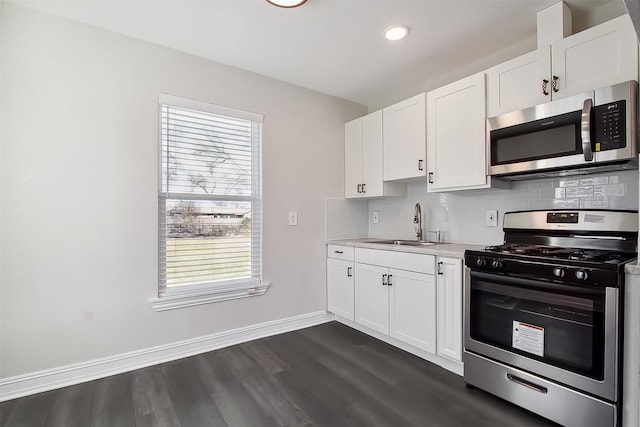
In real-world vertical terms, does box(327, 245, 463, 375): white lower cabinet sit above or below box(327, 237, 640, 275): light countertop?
below

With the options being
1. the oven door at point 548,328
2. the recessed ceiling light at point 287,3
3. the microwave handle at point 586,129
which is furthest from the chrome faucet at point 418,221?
the recessed ceiling light at point 287,3

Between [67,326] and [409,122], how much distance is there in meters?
3.04

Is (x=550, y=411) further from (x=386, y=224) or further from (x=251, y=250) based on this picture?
(x=251, y=250)

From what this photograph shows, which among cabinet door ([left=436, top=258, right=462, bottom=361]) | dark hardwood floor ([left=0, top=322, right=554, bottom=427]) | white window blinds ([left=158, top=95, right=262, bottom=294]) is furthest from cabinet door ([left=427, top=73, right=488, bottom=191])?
white window blinds ([left=158, top=95, right=262, bottom=294])

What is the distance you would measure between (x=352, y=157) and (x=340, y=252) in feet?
3.45

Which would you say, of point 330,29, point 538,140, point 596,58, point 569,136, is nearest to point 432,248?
point 538,140

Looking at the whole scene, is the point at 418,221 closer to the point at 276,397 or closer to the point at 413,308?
the point at 413,308

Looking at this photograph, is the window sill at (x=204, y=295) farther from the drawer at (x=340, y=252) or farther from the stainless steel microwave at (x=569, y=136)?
the stainless steel microwave at (x=569, y=136)

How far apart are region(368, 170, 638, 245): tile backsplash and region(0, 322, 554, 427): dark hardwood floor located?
3.87ft

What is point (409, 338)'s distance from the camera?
101 inches

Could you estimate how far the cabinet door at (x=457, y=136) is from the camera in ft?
7.68

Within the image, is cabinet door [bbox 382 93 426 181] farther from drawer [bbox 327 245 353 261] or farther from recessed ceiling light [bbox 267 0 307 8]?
recessed ceiling light [bbox 267 0 307 8]

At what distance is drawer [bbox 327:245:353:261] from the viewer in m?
3.18

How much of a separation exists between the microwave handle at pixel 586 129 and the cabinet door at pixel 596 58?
0.50ft
